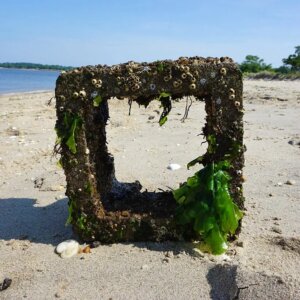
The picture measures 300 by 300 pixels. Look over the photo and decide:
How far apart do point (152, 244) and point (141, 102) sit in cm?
123

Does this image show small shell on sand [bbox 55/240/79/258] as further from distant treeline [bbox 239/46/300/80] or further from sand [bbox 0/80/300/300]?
distant treeline [bbox 239/46/300/80]

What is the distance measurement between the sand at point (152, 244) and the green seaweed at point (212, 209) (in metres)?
0.16

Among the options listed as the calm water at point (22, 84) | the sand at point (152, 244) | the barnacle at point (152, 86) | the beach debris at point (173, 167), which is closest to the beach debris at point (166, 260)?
the sand at point (152, 244)

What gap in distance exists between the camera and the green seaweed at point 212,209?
11.2ft

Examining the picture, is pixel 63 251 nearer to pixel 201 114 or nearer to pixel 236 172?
pixel 236 172

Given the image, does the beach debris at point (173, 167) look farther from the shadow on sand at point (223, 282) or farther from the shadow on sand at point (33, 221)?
the shadow on sand at point (223, 282)

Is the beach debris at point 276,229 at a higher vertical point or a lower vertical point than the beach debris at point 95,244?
higher

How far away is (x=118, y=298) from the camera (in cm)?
285

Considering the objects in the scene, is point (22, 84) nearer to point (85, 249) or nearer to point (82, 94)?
point (82, 94)

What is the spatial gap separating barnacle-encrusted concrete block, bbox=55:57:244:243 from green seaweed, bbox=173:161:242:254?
110 mm

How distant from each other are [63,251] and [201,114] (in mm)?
8223

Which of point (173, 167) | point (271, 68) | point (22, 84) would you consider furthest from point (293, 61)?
point (173, 167)

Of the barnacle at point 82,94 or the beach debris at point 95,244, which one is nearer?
the barnacle at point 82,94

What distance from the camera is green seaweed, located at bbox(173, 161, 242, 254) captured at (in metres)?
3.41
